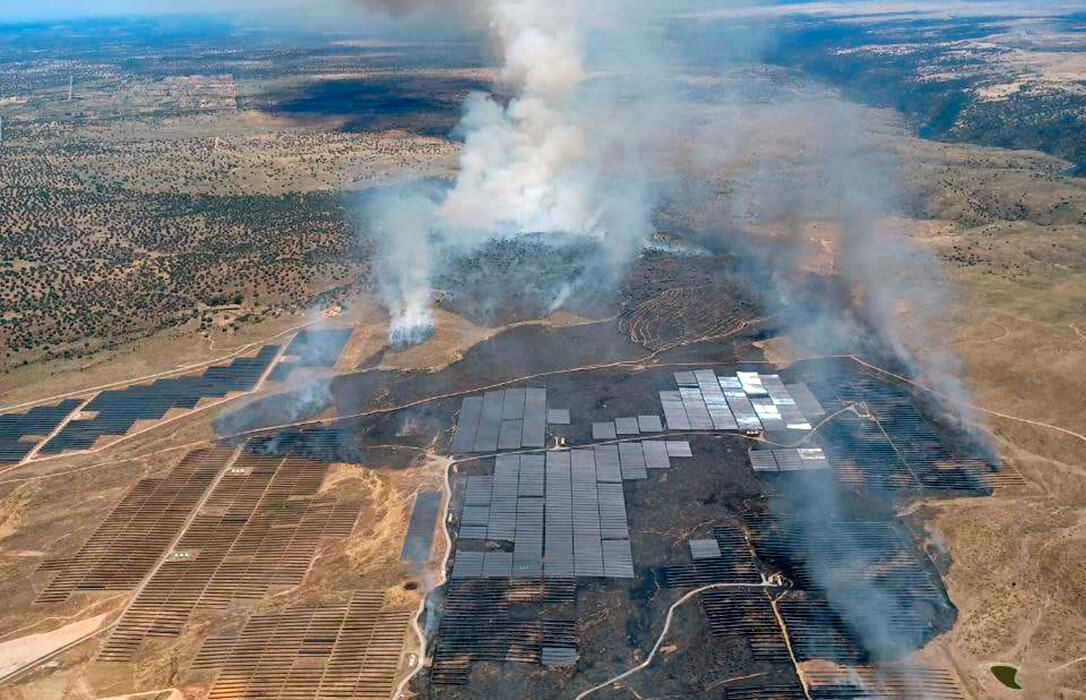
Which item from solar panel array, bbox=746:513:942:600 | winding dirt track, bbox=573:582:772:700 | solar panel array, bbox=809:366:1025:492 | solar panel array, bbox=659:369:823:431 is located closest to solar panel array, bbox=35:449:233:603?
winding dirt track, bbox=573:582:772:700

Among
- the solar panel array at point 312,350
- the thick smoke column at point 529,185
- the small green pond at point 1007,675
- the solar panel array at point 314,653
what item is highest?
the thick smoke column at point 529,185

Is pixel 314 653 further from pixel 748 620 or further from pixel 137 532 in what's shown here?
pixel 748 620

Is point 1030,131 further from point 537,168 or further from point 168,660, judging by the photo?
point 168,660

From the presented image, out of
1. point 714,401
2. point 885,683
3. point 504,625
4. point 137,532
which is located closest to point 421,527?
point 504,625

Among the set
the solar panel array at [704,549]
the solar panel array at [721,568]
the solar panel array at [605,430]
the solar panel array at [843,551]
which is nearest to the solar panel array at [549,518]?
the solar panel array at [605,430]

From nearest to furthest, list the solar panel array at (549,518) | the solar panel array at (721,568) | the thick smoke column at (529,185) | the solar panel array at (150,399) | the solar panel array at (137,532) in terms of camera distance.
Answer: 1. the solar panel array at (721,568)
2. the solar panel array at (549,518)
3. the solar panel array at (137,532)
4. the solar panel array at (150,399)
5. the thick smoke column at (529,185)

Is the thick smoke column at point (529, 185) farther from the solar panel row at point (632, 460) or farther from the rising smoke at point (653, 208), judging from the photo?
the solar panel row at point (632, 460)

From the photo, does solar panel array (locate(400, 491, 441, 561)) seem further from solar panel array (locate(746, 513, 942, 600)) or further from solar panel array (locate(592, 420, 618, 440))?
solar panel array (locate(746, 513, 942, 600))
